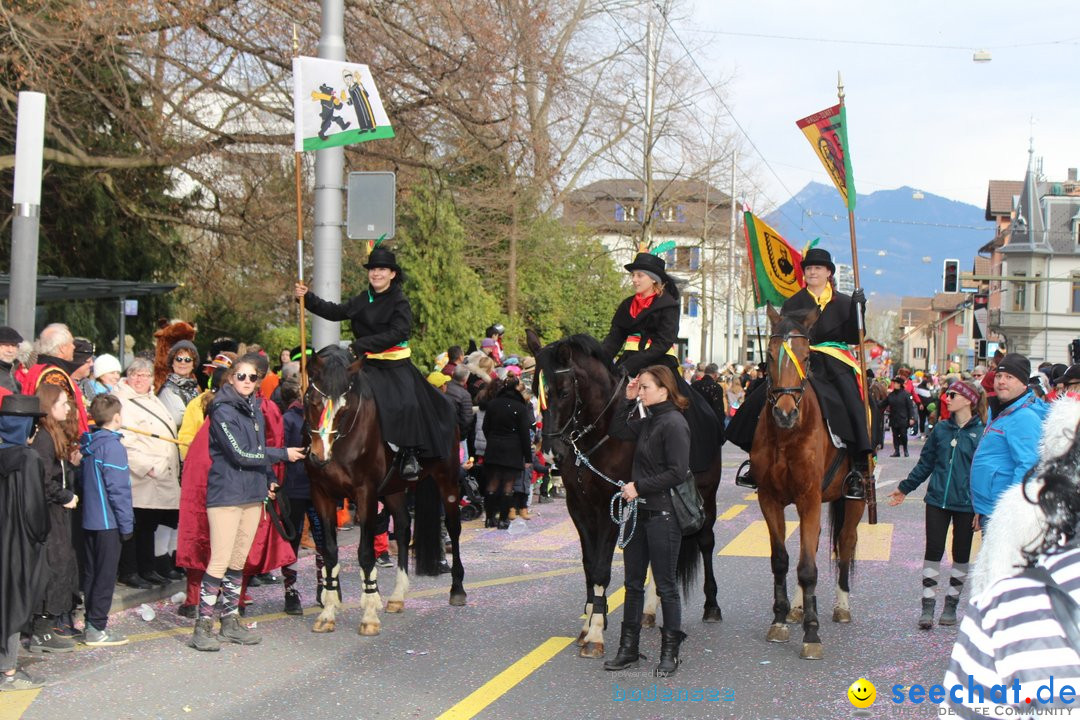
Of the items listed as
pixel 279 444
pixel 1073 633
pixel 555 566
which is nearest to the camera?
pixel 1073 633

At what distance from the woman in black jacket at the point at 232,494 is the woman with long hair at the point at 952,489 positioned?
4877 mm

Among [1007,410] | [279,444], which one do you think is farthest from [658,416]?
[279,444]

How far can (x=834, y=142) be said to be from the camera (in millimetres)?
10602

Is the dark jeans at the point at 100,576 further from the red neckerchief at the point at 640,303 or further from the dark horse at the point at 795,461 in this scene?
the dark horse at the point at 795,461

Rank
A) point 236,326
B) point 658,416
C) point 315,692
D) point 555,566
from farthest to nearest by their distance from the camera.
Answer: point 236,326 < point 555,566 < point 658,416 < point 315,692

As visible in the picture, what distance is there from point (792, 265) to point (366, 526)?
4309 millimetres

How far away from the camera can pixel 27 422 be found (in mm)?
7211

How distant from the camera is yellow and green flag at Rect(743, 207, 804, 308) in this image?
9922mm

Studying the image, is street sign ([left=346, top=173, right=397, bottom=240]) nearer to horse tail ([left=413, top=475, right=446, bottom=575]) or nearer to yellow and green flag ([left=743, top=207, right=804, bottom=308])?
horse tail ([left=413, top=475, right=446, bottom=575])

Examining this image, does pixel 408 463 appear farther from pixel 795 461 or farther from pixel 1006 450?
pixel 1006 450

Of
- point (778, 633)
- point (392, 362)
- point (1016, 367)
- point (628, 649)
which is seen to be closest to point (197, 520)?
point (392, 362)

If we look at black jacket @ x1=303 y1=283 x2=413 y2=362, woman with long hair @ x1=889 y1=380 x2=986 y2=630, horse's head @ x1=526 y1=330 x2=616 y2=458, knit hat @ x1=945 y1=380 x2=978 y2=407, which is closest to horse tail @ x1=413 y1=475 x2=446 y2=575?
black jacket @ x1=303 y1=283 x2=413 y2=362

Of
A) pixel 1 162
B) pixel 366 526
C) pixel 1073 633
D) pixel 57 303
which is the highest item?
pixel 1 162

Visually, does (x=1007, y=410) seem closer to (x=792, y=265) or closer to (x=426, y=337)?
(x=792, y=265)
